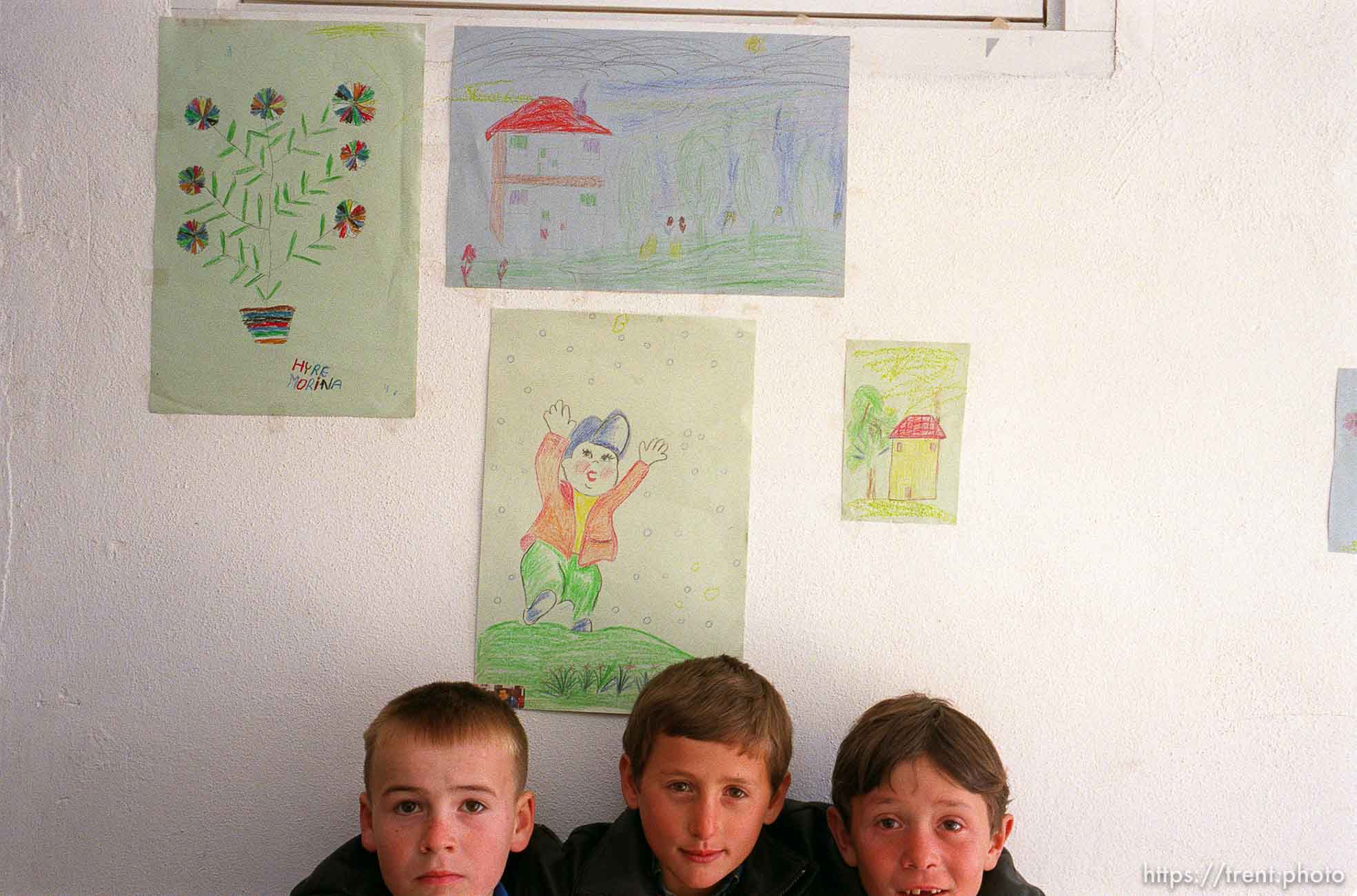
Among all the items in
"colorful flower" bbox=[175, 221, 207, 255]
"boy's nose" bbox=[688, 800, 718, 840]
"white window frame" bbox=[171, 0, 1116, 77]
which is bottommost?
"boy's nose" bbox=[688, 800, 718, 840]

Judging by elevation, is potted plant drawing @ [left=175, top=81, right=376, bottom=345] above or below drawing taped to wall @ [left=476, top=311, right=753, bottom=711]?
above

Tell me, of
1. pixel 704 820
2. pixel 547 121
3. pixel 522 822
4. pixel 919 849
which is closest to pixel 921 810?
pixel 919 849

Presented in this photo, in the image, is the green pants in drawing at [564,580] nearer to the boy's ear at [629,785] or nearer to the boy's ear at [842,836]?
the boy's ear at [629,785]

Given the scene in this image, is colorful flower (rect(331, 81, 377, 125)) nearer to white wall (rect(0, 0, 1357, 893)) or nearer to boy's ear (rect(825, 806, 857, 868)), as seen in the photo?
white wall (rect(0, 0, 1357, 893))

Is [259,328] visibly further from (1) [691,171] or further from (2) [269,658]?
(1) [691,171]

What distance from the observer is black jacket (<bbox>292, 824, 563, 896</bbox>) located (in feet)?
5.18

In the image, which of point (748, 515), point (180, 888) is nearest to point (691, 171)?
point (748, 515)

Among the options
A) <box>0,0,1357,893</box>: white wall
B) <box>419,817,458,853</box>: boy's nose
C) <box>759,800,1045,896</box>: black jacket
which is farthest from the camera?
<box>0,0,1357,893</box>: white wall

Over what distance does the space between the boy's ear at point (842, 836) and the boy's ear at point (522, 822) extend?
0.49 metres

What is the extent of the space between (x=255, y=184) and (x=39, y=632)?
916 millimetres

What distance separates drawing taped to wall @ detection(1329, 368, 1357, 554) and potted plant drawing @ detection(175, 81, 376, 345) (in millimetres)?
1811

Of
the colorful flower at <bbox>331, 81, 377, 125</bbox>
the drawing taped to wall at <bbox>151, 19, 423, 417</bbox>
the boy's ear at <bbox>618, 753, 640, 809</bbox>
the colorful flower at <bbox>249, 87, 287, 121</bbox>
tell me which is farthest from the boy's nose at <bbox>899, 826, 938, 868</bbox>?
the colorful flower at <bbox>249, 87, 287, 121</bbox>

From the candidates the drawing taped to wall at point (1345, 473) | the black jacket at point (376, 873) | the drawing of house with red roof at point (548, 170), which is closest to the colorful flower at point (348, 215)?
the drawing of house with red roof at point (548, 170)

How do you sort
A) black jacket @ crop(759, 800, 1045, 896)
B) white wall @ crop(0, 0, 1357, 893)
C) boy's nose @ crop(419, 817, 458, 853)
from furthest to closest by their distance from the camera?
white wall @ crop(0, 0, 1357, 893)
black jacket @ crop(759, 800, 1045, 896)
boy's nose @ crop(419, 817, 458, 853)
